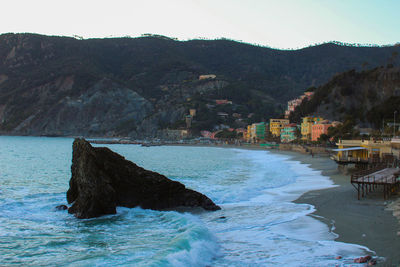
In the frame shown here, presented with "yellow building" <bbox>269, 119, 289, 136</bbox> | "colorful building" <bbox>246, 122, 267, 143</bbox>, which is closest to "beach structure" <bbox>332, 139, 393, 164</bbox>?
"yellow building" <bbox>269, 119, 289, 136</bbox>

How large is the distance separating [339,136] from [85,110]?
125517 millimetres

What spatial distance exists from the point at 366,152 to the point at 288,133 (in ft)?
217

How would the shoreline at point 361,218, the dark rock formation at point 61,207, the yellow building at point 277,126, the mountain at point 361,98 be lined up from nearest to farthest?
1. the shoreline at point 361,218
2. the dark rock formation at point 61,207
3. the mountain at point 361,98
4. the yellow building at point 277,126

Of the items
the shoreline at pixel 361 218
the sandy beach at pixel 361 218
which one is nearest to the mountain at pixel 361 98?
the shoreline at pixel 361 218

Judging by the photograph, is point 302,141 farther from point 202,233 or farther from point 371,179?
point 202,233

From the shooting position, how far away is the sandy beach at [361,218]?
417 inches

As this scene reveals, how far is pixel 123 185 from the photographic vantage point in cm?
1820

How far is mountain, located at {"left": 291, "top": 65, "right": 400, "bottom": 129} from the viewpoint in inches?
2876

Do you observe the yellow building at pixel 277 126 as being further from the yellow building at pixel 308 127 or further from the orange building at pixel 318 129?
the orange building at pixel 318 129

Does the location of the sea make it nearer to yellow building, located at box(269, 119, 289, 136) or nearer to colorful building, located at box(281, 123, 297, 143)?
colorful building, located at box(281, 123, 297, 143)

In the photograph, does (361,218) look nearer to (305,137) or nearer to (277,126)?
(305,137)

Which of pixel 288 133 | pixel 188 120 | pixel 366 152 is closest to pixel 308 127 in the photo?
pixel 288 133

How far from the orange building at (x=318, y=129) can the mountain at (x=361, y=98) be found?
12.7 ft

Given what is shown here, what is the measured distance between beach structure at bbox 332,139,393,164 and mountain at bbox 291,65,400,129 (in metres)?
38.3
